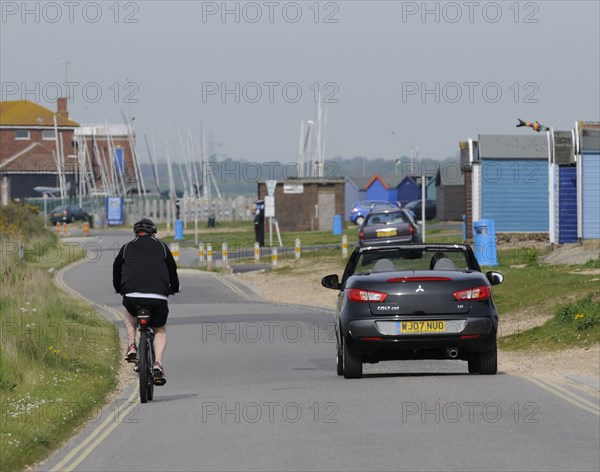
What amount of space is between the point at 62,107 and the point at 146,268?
403ft

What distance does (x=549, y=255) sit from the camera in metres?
38.7

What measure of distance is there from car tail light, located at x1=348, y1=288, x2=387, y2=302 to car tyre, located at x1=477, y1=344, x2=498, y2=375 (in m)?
1.42

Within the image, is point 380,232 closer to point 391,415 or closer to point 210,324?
point 210,324

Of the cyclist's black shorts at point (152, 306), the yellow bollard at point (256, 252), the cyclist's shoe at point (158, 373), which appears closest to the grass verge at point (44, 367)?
the cyclist's shoe at point (158, 373)

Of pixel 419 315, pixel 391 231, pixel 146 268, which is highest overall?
pixel 146 268

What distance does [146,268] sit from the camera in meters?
13.5

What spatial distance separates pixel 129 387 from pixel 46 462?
560cm

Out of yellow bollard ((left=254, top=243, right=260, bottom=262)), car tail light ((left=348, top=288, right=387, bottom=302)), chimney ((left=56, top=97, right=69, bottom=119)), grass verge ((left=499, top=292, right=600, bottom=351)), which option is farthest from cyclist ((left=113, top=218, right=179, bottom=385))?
chimney ((left=56, top=97, right=69, bottom=119))

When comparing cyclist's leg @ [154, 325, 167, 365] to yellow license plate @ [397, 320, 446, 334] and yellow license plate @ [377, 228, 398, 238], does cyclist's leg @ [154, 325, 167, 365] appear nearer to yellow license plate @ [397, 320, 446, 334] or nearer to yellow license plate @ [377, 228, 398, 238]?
yellow license plate @ [397, 320, 446, 334]

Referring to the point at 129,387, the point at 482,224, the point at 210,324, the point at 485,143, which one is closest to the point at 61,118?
the point at 485,143

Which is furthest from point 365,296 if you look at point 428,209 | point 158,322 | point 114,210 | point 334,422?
point 114,210

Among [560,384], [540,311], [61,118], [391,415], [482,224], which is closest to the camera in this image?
[391,415]

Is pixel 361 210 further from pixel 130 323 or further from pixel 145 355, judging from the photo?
pixel 145 355

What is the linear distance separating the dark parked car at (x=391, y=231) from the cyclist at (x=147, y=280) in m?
29.8
